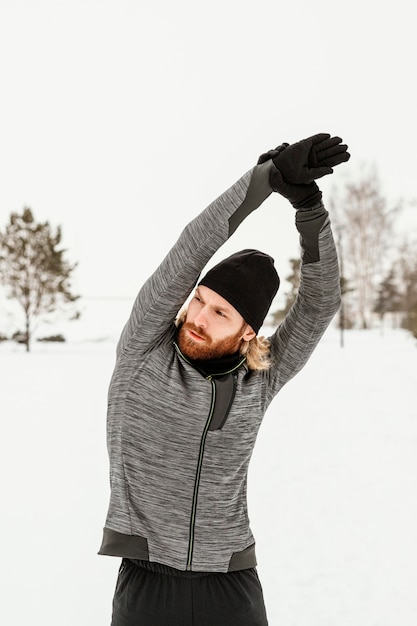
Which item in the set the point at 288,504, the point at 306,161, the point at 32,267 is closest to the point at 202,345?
the point at 306,161

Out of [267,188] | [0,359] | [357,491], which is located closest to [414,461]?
[357,491]

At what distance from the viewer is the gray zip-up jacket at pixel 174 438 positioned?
3.91 ft

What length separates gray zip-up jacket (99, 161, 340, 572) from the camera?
1.19 metres

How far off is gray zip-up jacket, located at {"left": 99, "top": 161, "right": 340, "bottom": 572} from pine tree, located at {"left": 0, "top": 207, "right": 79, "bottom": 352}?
54.5ft

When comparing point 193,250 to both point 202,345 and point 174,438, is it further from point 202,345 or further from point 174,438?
point 174,438

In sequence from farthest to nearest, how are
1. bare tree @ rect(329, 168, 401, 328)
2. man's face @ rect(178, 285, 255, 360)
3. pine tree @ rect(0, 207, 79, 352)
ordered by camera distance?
bare tree @ rect(329, 168, 401, 328)
pine tree @ rect(0, 207, 79, 352)
man's face @ rect(178, 285, 255, 360)

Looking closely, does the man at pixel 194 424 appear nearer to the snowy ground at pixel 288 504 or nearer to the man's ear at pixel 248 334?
the man's ear at pixel 248 334

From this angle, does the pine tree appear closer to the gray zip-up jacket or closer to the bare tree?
the bare tree

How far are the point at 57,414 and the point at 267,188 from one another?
19.8 ft

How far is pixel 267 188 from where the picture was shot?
1187mm

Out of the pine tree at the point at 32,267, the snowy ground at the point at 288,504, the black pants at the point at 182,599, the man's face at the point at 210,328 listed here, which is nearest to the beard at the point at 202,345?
the man's face at the point at 210,328

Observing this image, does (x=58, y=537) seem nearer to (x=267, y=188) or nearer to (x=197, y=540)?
(x=197, y=540)

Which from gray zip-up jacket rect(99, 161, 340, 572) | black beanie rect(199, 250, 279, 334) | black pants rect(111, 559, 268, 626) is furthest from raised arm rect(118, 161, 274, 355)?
black pants rect(111, 559, 268, 626)

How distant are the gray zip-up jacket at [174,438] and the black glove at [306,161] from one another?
0.03m
